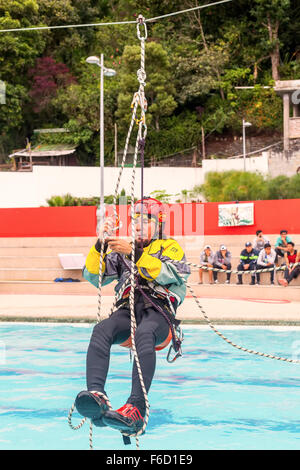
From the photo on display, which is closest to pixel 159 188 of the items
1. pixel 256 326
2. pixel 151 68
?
pixel 151 68

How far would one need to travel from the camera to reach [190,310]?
11.1 m

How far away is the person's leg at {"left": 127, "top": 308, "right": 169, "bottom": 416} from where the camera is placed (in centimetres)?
415

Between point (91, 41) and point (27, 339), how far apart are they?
3400cm

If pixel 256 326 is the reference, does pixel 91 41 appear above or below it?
above

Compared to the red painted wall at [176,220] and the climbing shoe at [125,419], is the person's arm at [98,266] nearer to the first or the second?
the climbing shoe at [125,419]

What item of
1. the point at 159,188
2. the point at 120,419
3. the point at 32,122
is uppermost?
the point at 32,122

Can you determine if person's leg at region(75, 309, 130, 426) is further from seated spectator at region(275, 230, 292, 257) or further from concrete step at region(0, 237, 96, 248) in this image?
concrete step at region(0, 237, 96, 248)

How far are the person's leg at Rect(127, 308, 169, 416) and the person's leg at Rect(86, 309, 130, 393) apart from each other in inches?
5.6

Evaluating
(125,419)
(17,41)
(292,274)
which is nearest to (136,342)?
(125,419)

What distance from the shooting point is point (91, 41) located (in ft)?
133

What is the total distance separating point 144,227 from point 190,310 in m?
6.42

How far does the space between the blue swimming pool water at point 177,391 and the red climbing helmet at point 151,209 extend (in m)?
1.71

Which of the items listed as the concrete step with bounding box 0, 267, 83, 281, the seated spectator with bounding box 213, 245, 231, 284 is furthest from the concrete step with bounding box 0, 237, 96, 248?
the seated spectator with bounding box 213, 245, 231, 284
